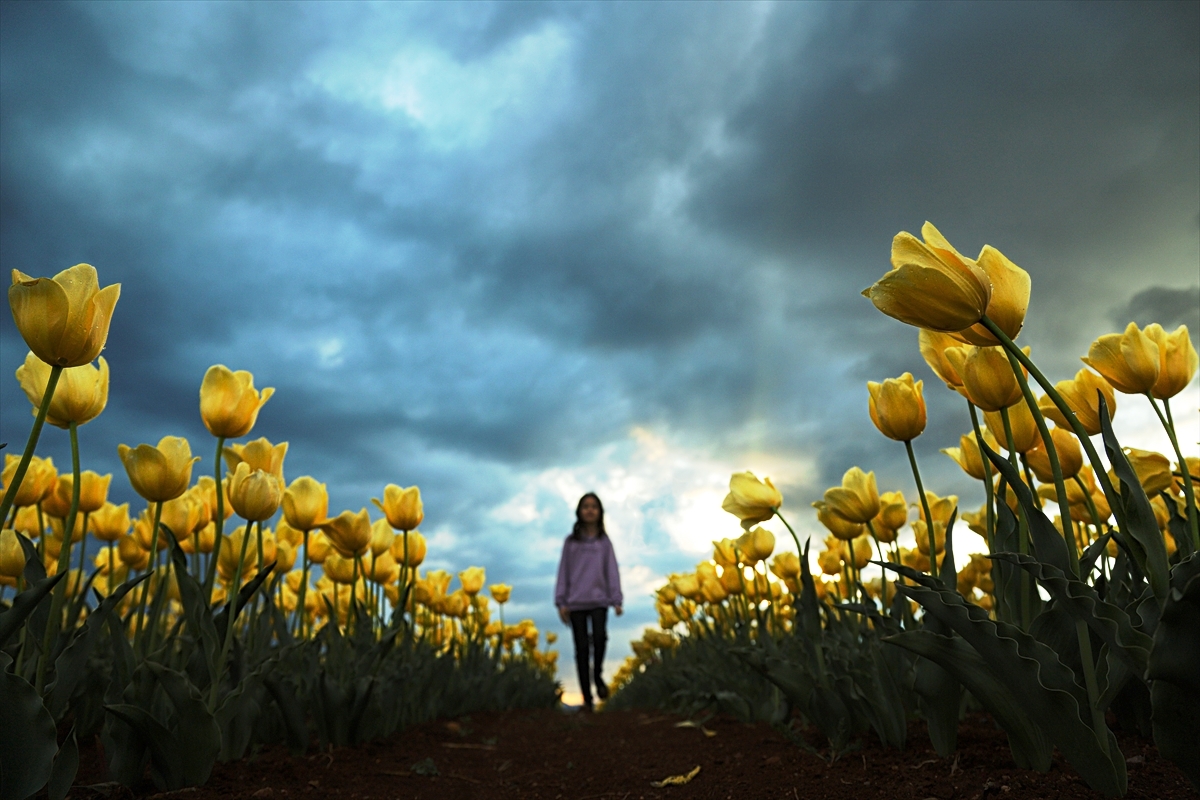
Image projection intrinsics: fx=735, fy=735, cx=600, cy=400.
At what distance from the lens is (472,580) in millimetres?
7723

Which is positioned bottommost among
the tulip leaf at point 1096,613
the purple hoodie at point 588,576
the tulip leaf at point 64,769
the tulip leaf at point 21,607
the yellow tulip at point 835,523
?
the tulip leaf at point 64,769

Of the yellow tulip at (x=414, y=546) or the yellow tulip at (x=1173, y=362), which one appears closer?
the yellow tulip at (x=1173, y=362)

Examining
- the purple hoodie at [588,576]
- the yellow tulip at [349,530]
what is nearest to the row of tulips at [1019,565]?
the yellow tulip at [349,530]

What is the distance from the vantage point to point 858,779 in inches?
96.7

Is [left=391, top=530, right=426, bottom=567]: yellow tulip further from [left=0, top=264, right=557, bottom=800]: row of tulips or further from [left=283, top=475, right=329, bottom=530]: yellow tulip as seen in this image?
[left=283, top=475, right=329, bottom=530]: yellow tulip

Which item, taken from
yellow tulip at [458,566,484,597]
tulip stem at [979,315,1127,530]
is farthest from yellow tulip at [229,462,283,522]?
yellow tulip at [458,566,484,597]

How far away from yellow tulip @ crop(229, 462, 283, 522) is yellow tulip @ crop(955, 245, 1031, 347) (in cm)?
252

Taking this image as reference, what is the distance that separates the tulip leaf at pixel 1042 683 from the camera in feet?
5.67

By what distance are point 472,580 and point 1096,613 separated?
6699mm

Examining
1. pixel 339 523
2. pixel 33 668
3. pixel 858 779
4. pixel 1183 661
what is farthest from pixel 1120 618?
pixel 33 668

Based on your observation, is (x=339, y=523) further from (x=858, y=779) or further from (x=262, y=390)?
(x=858, y=779)

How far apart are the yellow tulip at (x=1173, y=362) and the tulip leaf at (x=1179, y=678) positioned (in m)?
1.11

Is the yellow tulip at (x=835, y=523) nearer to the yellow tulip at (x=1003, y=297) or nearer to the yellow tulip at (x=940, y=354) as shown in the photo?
the yellow tulip at (x=940, y=354)

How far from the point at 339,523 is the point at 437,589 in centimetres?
318
